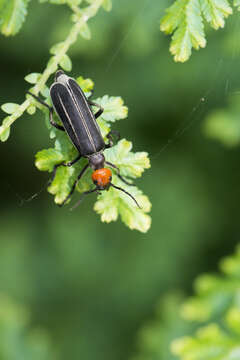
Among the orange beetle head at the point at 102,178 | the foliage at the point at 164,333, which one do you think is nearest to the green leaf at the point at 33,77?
the orange beetle head at the point at 102,178

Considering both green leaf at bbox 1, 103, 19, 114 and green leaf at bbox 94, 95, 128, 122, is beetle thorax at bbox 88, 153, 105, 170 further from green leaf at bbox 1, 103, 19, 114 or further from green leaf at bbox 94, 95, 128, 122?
green leaf at bbox 1, 103, 19, 114

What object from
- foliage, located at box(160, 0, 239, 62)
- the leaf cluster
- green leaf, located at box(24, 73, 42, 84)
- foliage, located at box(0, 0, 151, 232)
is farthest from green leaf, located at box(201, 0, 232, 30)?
green leaf, located at box(24, 73, 42, 84)

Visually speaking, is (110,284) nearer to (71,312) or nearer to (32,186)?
(71,312)

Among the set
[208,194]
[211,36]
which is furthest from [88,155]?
[208,194]

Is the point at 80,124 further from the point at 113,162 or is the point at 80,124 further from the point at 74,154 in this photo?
the point at 113,162

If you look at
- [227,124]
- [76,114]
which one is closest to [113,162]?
[76,114]

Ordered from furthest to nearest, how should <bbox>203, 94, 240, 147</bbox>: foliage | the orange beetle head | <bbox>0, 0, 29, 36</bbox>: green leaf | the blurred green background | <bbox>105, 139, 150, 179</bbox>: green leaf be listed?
the blurred green background, <bbox>203, 94, 240, 147</bbox>: foliage, the orange beetle head, <bbox>105, 139, 150, 179</bbox>: green leaf, <bbox>0, 0, 29, 36</bbox>: green leaf
